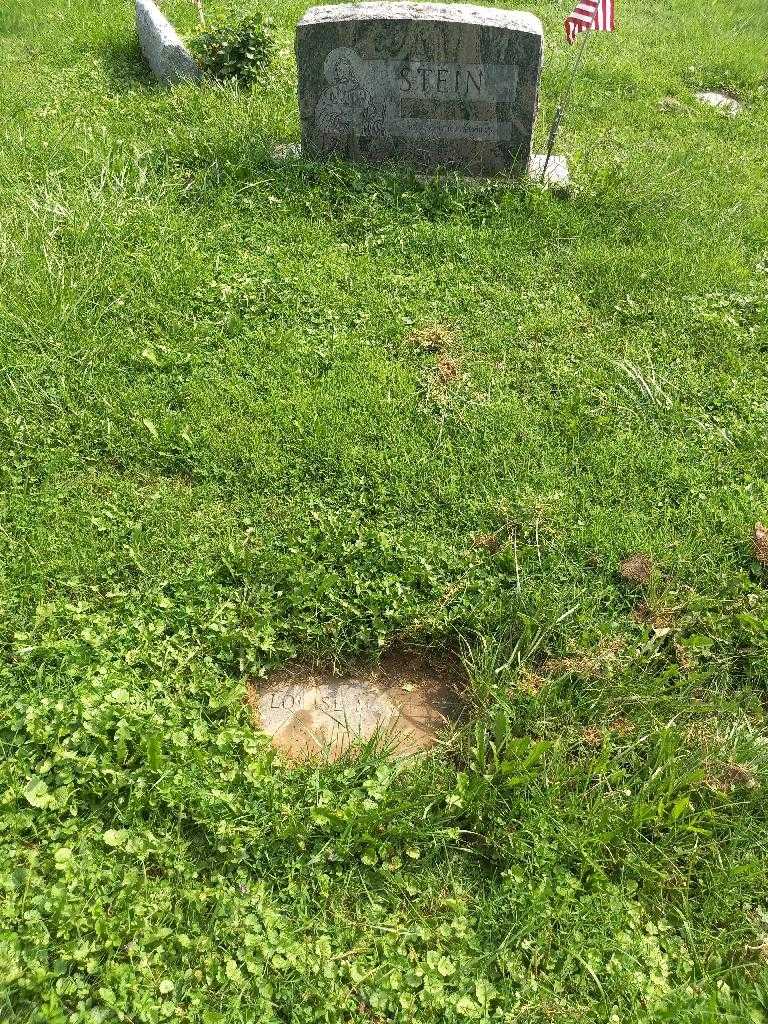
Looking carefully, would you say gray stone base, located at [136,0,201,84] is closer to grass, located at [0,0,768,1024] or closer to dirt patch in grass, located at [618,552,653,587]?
grass, located at [0,0,768,1024]

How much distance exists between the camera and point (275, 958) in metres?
2.43

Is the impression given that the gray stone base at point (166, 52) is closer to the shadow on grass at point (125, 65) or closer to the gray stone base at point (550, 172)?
the shadow on grass at point (125, 65)

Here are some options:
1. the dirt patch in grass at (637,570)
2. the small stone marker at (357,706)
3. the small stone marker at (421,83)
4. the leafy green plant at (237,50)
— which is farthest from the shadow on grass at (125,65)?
the dirt patch in grass at (637,570)

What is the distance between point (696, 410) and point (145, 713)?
3.22 metres

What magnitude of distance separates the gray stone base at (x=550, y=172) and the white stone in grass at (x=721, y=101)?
6.90 ft

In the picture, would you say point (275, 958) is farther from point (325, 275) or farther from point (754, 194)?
point (754, 194)

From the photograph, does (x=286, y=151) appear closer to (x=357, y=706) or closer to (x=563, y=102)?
(x=563, y=102)

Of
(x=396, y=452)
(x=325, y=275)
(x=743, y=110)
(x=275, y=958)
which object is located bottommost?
(x=275, y=958)

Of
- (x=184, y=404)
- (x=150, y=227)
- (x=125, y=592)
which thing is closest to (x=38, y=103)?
(x=150, y=227)

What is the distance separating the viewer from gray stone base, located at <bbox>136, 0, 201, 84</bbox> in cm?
648

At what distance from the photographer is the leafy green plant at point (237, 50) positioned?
646 centimetres

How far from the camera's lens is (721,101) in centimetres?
715

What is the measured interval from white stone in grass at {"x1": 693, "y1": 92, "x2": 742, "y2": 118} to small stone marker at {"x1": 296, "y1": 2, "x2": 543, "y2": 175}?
2.71 meters

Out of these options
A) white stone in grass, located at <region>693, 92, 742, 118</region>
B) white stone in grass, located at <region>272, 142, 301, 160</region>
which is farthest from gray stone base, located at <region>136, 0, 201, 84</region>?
white stone in grass, located at <region>693, 92, 742, 118</region>
